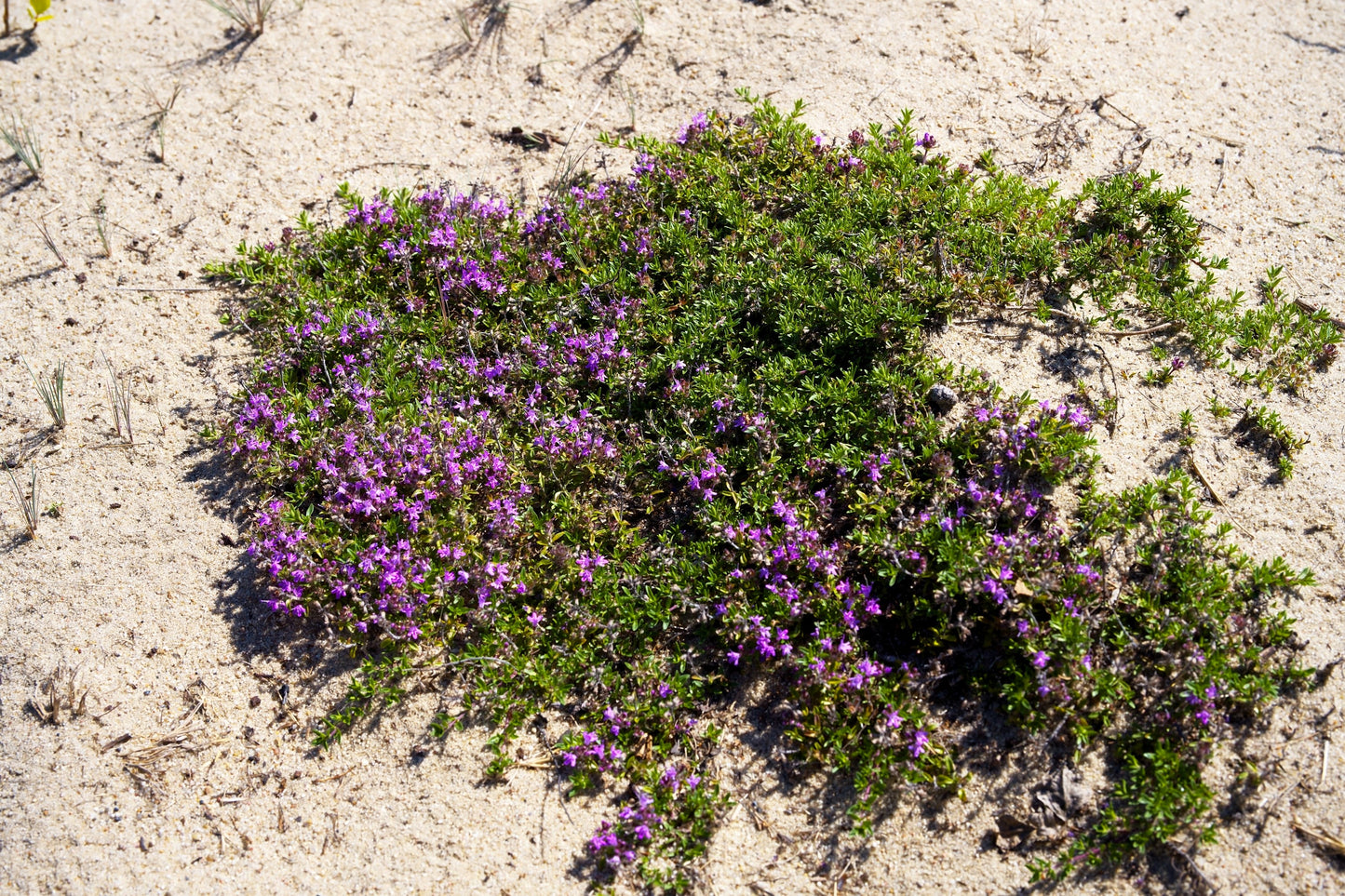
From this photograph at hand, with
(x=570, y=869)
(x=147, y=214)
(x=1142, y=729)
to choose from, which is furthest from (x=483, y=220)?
(x=1142, y=729)

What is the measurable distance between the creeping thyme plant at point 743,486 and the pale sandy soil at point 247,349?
231mm

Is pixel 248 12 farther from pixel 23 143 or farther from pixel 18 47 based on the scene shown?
pixel 23 143

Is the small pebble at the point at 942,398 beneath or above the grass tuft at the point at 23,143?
above

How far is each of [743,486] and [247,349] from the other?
332 centimetres

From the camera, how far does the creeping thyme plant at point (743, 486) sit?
408cm

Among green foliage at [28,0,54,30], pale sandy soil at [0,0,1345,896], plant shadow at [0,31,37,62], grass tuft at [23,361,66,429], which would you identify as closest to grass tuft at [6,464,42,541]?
pale sandy soil at [0,0,1345,896]

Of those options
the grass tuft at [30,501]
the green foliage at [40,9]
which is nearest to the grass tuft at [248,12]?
the green foliage at [40,9]

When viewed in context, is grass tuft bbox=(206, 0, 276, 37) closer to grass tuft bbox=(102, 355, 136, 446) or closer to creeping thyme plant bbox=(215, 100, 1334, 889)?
creeping thyme plant bbox=(215, 100, 1334, 889)

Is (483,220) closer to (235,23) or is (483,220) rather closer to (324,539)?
(324,539)

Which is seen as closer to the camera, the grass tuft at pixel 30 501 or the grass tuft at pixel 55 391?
the grass tuft at pixel 30 501

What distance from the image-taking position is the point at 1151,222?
5.59m

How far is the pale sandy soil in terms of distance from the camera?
3951 millimetres

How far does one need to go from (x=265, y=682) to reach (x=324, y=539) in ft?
2.47

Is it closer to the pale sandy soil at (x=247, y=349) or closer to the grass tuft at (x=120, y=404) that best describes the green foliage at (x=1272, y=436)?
the pale sandy soil at (x=247, y=349)
